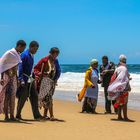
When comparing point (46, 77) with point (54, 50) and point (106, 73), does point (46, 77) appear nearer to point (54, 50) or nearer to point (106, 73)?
point (54, 50)

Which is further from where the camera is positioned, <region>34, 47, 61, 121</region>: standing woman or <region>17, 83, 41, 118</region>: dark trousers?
<region>34, 47, 61, 121</region>: standing woman

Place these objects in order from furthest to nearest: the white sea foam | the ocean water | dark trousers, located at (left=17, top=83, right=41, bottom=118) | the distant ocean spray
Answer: the distant ocean spray, the white sea foam, the ocean water, dark trousers, located at (left=17, top=83, right=41, bottom=118)

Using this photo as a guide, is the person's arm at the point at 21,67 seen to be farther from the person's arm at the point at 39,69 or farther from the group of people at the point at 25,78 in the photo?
the person's arm at the point at 39,69

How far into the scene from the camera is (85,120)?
34.6ft

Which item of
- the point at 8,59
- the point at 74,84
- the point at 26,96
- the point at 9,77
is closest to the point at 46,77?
the point at 26,96

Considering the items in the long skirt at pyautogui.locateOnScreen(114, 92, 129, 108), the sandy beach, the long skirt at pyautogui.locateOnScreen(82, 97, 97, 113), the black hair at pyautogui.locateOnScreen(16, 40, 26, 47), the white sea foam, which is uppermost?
the black hair at pyautogui.locateOnScreen(16, 40, 26, 47)

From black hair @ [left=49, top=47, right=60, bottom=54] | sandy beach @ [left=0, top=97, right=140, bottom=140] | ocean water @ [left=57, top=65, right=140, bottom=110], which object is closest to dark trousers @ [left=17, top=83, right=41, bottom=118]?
sandy beach @ [left=0, top=97, right=140, bottom=140]

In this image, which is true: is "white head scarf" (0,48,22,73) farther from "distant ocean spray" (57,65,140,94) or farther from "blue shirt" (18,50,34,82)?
"distant ocean spray" (57,65,140,94)

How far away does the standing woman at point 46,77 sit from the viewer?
33.4 ft

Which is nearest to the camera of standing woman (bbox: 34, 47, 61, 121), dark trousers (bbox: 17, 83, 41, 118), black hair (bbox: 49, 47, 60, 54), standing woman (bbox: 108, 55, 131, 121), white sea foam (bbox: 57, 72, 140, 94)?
dark trousers (bbox: 17, 83, 41, 118)

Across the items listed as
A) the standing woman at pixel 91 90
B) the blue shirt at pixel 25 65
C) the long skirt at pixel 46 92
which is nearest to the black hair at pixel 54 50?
the blue shirt at pixel 25 65

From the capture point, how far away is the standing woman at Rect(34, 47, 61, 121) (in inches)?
401

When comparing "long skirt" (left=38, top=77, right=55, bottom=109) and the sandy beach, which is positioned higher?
"long skirt" (left=38, top=77, right=55, bottom=109)

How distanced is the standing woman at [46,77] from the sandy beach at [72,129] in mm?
471
